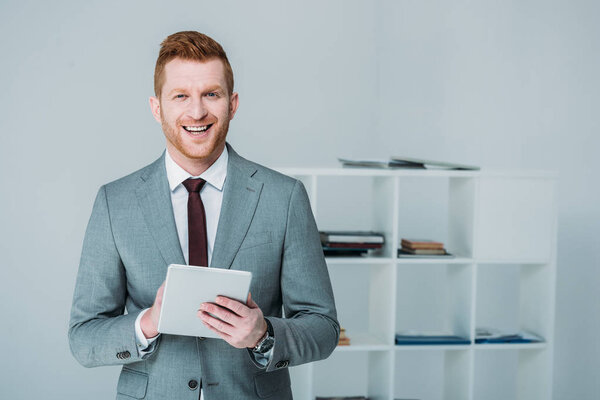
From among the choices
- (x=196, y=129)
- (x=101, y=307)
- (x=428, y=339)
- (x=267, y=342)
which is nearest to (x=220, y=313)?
(x=267, y=342)

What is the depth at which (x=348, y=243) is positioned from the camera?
3744 millimetres

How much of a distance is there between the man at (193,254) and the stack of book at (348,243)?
175 cm

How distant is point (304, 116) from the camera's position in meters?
5.60

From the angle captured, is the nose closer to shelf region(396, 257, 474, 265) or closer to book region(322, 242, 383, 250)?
book region(322, 242, 383, 250)

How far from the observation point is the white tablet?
1.60 metres

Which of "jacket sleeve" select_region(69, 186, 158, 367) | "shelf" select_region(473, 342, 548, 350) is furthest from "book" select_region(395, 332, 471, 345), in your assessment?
"jacket sleeve" select_region(69, 186, 158, 367)

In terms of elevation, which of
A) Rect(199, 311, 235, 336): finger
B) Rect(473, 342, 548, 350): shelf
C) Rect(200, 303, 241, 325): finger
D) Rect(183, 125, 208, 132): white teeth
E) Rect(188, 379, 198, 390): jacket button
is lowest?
Rect(473, 342, 548, 350): shelf

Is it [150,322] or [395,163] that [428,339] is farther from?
[150,322]

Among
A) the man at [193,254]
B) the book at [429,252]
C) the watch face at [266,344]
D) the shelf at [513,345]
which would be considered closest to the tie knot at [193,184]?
the man at [193,254]

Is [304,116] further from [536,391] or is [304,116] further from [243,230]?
[243,230]

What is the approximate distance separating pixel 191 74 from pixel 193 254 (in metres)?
0.47

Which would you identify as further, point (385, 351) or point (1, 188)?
point (1, 188)

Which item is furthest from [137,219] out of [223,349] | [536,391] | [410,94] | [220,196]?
[410,94]

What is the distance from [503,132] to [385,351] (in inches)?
81.2
